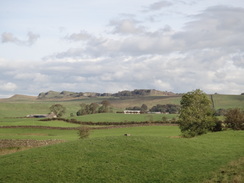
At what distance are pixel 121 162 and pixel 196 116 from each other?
1293 inches

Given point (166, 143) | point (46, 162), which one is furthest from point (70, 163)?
point (166, 143)

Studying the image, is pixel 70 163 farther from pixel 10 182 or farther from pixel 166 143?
pixel 166 143

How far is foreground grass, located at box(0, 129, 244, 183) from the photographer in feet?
79.0

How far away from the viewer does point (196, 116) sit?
189ft

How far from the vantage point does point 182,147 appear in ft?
108

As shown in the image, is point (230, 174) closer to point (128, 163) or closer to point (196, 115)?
point (128, 163)

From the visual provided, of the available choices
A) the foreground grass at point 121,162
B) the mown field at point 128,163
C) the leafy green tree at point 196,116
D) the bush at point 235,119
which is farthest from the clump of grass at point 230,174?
the bush at point 235,119

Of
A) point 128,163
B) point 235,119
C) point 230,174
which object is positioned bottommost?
point 230,174

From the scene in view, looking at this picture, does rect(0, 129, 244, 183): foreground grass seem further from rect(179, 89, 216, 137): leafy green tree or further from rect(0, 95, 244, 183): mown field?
rect(179, 89, 216, 137): leafy green tree

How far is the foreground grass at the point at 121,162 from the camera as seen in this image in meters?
24.1

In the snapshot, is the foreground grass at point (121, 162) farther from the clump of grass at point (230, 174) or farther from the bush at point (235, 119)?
the bush at point (235, 119)

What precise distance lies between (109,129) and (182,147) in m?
61.6

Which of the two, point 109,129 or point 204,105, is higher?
point 204,105

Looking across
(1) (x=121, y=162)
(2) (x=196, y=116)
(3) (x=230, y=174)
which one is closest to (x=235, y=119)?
(2) (x=196, y=116)
